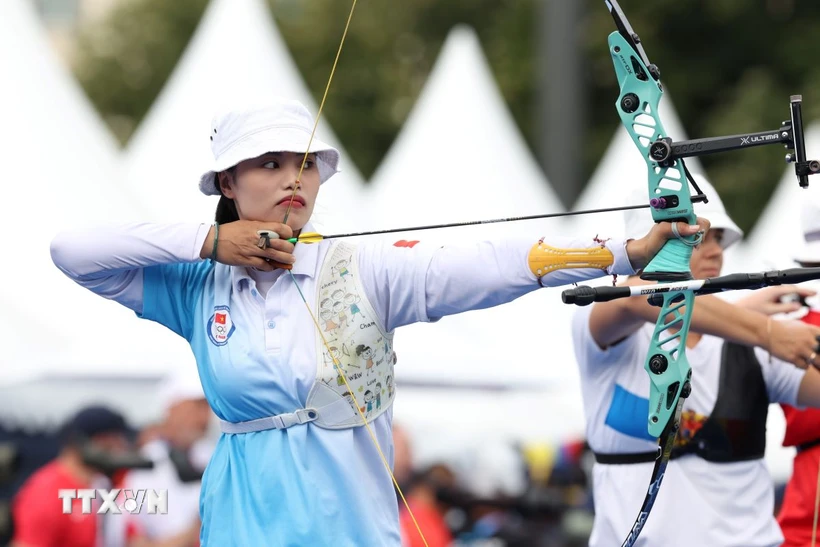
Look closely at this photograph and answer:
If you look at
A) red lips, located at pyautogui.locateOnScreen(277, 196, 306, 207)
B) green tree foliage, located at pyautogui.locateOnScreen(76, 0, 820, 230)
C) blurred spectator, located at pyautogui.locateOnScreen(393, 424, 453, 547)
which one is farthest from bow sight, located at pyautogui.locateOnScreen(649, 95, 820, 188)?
green tree foliage, located at pyautogui.locateOnScreen(76, 0, 820, 230)

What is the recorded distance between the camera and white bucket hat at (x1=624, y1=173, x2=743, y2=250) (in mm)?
3553

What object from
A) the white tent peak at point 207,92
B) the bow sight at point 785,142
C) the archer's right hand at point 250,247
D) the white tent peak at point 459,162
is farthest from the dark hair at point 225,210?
the white tent peak at point 459,162

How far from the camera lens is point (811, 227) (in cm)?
407

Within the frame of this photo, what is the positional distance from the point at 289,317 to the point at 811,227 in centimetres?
200

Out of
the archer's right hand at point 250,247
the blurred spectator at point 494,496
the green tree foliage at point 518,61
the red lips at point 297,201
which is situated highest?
the green tree foliage at point 518,61

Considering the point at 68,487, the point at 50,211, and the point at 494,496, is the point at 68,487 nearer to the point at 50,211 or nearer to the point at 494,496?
the point at 50,211

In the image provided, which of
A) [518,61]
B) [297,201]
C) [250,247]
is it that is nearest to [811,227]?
[297,201]

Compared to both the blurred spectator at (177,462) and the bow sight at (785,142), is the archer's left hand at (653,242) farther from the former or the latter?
the blurred spectator at (177,462)

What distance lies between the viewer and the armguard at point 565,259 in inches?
100

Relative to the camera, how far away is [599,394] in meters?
3.67

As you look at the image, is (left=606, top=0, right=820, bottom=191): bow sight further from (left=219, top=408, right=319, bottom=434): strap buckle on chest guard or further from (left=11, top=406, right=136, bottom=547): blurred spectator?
(left=11, top=406, right=136, bottom=547): blurred spectator

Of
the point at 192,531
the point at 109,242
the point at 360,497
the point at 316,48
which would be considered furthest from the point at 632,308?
the point at 316,48

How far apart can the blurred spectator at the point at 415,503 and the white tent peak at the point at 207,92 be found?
2224mm

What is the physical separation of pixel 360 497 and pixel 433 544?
437 centimetres
